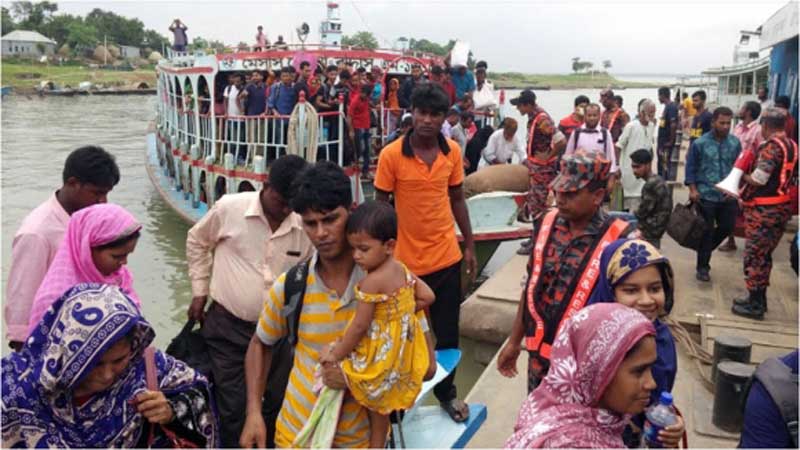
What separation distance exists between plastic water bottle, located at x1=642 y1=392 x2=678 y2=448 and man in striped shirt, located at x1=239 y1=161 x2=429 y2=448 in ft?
2.90

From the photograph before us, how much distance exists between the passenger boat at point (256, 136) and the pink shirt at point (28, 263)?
18.3ft

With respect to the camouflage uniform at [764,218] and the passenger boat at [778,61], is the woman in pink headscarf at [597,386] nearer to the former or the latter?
the camouflage uniform at [764,218]

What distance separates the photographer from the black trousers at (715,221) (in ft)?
19.1

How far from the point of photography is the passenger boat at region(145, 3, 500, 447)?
26.6ft

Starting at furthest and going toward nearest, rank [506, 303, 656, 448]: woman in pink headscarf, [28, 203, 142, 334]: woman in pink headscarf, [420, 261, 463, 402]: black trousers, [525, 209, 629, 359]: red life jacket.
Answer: [420, 261, 463, 402]: black trousers < [525, 209, 629, 359]: red life jacket < [28, 203, 142, 334]: woman in pink headscarf < [506, 303, 656, 448]: woman in pink headscarf

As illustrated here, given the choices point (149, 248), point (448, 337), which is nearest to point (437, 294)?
point (448, 337)

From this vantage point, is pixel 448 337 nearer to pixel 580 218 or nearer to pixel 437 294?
pixel 437 294

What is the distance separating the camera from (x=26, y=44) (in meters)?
67.1

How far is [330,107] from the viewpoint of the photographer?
9.23 m

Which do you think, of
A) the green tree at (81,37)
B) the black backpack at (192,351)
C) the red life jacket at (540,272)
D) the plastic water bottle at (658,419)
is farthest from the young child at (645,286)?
the green tree at (81,37)

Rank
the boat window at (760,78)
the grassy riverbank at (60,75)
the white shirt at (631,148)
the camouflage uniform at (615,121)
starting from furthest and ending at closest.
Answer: the grassy riverbank at (60,75), the boat window at (760,78), the camouflage uniform at (615,121), the white shirt at (631,148)

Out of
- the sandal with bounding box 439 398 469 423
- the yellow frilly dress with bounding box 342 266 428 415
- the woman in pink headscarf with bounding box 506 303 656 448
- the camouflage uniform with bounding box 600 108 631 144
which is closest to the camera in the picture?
the woman in pink headscarf with bounding box 506 303 656 448

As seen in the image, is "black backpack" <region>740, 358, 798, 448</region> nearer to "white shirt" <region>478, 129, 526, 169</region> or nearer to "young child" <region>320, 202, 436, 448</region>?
"young child" <region>320, 202, 436, 448</region>

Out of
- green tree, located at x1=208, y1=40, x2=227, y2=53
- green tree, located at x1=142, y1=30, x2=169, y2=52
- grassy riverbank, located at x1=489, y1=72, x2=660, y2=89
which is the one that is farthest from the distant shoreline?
green tree, located at x1=208, y1=40, x2=227, y2=53
